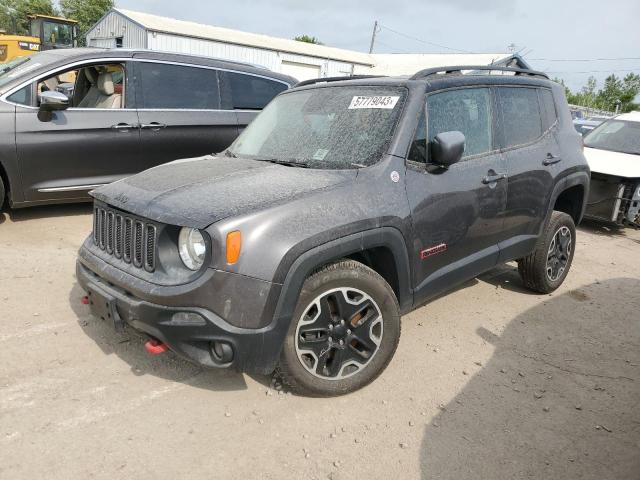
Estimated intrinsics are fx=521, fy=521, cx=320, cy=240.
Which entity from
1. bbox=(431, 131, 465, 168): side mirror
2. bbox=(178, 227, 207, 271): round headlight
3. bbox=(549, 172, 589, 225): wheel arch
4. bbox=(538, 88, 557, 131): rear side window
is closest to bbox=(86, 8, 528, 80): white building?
bbox=(549, 172, 589, 225): wheel arch

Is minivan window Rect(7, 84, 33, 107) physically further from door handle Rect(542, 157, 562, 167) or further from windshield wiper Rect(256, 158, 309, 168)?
door handle Rect(542, 157, 562, 167)

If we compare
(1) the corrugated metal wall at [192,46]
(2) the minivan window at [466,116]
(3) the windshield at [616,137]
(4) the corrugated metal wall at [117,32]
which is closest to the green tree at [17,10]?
Answer: (4) the corrugated metal wall at [117,32]

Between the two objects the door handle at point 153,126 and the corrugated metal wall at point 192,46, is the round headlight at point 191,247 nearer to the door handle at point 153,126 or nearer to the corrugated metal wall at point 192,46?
the door handle at point 153,126

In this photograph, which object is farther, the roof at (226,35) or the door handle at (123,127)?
the roof at (226,35)

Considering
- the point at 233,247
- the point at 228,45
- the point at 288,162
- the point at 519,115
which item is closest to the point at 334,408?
the point at 233,247

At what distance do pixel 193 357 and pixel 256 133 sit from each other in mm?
1967

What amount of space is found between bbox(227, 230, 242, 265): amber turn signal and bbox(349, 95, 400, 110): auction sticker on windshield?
4.80 ft

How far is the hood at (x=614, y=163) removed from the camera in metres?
7.30

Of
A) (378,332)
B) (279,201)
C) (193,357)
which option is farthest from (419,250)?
(193,357)

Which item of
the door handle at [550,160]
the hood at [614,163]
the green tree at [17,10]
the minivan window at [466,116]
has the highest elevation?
the green tree at [17,10]

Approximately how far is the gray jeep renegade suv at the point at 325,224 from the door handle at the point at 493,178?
23 millimetres

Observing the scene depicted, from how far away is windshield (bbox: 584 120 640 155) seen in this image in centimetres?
838

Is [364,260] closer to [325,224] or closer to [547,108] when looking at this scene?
[325,224]

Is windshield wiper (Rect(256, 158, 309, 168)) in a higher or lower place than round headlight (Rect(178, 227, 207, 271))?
higher
